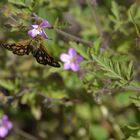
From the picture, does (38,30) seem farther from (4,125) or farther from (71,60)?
(4,125)

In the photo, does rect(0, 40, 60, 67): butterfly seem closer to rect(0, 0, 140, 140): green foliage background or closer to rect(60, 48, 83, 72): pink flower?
rect(0, 0, 140, 140): green foliage background

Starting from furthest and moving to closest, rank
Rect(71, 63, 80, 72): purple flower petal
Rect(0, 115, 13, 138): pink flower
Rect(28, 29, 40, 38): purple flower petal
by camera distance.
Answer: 1. Rect(0, 115, 13, 138): pink flower
2. Rect(71, 63, 80, 72): purple flower petal
3. Rect(28, 29, 40, 38): purple flower petal

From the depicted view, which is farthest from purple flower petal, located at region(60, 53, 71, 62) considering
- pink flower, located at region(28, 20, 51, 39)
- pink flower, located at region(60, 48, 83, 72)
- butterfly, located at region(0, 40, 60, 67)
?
butterfly, located at region(0, 40, 60, 67)

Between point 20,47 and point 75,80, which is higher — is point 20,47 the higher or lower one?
the higher one

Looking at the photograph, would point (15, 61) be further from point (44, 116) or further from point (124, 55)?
point (124, 55)

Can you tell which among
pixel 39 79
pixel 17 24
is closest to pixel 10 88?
pixel 39 79

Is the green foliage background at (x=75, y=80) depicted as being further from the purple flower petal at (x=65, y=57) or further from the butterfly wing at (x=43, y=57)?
the butterfly wing at (x=43, y=57)

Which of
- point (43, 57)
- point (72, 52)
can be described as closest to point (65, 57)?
point (72, 52)
